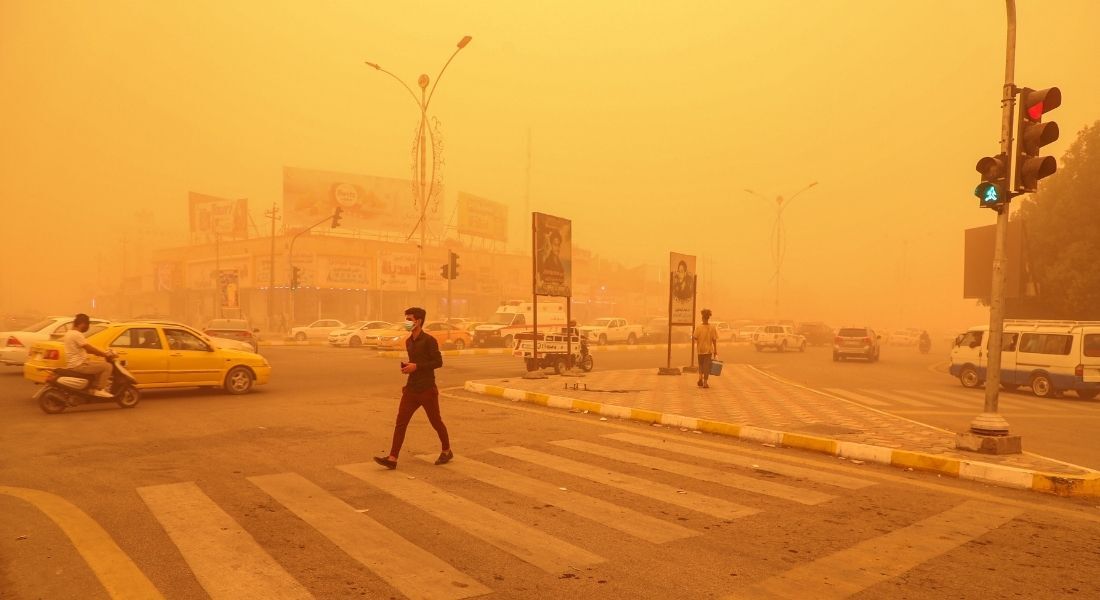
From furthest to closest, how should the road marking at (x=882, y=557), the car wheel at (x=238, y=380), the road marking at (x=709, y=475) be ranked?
the car wheel at (x=238, y=380), the road marking at (x=709, y=475), the road marking at (x=882, y=557)

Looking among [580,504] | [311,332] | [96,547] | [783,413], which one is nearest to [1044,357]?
[783,413]

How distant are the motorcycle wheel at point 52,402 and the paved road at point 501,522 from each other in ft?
5.92

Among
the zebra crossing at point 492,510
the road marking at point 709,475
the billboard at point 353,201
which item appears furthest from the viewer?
the billboard at point 353,201

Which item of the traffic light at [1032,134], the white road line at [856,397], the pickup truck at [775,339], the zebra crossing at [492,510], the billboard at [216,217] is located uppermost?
the billboard at [216,217]

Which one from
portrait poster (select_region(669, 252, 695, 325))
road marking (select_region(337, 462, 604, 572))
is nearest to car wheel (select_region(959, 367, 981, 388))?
portrait poster (select_region(669, 252, 695, 325))

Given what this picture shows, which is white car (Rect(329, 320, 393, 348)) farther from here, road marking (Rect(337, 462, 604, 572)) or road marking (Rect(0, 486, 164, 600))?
road marking (Rect(0, 486, 164, 600))

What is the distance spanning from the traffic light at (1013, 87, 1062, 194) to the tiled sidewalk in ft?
11.3

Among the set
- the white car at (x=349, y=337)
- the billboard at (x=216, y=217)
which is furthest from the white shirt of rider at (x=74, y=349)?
the billboard at (x=216, y=217)

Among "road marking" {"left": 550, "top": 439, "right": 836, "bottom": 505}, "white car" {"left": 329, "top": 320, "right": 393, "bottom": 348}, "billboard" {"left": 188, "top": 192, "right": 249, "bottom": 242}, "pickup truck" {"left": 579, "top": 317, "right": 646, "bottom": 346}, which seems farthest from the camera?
"billboard" {"left": 188, "top": 192, "right": 249, "bottom": 242}

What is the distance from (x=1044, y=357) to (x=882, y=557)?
1766 cm

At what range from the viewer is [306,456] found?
8258 millimetres

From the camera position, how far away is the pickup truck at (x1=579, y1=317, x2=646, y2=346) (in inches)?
1786

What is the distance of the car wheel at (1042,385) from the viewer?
726 inches

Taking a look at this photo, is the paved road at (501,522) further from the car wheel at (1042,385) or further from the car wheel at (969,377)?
the car wheel at (969,377)
